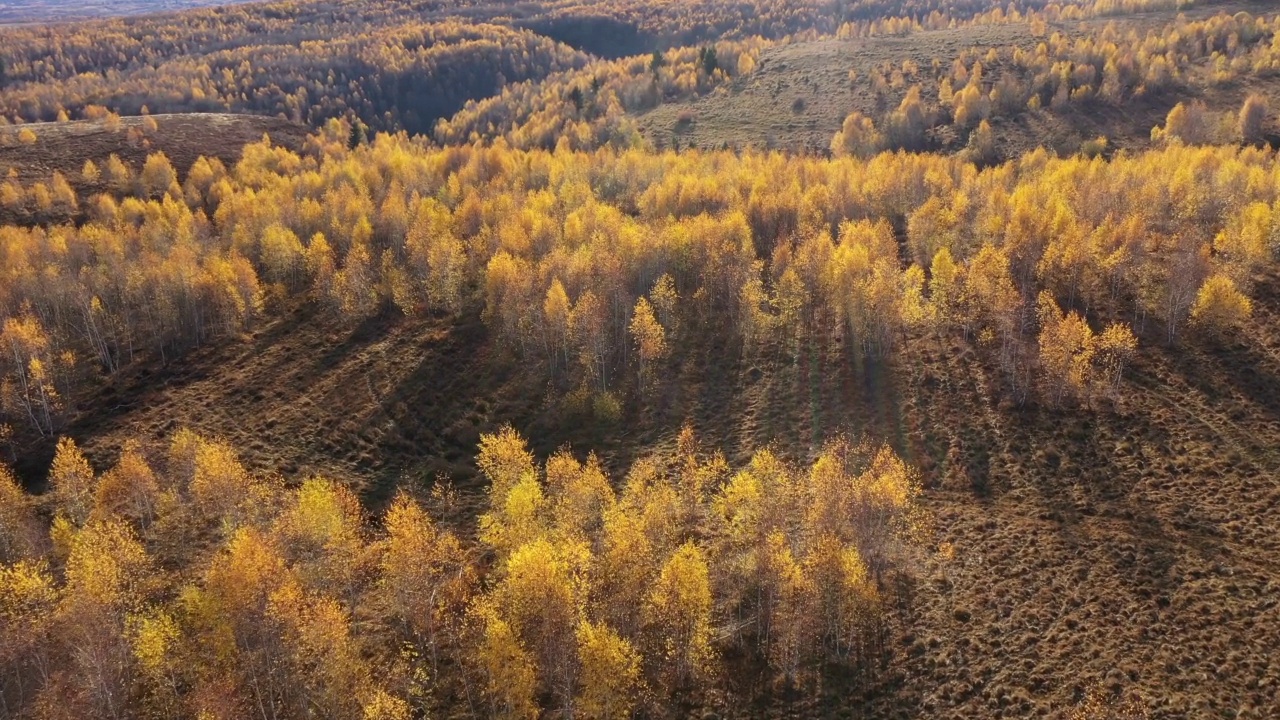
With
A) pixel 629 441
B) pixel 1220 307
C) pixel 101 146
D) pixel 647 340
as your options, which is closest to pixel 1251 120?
pixel 1220 307

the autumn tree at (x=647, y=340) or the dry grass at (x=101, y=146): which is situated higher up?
the dry grass at (x=101, y=146)

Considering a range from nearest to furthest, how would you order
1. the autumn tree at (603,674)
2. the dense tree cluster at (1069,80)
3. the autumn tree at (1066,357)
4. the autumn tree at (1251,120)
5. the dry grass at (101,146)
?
the autumn tree at (603,674) → the autumn tree at (1066,357) → the autumn tree at (1251,120) → the dry grass at (101,146) → the dense tree cluster at (1069,80)

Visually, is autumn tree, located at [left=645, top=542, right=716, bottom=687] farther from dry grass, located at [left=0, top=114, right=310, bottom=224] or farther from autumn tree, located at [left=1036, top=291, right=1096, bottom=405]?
dry grass, located at [left=0, top=114, right=310, bottom=224]

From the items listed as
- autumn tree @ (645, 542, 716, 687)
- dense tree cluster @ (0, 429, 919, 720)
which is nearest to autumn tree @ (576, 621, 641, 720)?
dense tree cluster @ (0, 429, 919, 720)

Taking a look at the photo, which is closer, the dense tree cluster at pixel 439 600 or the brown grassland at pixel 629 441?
the dense tree cluster at pixel 439 600

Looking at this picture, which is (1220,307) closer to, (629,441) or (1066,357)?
(1066,357)

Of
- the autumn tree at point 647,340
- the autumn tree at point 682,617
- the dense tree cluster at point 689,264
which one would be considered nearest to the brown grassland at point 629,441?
the autumn tree at point 682,617

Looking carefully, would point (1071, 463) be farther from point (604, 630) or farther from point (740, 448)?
point (604, 630)

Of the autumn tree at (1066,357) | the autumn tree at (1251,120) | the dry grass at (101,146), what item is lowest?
the autumn tree at (1066,357)

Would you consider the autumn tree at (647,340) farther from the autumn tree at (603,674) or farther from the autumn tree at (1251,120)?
the autumn tree at (1251,120)
